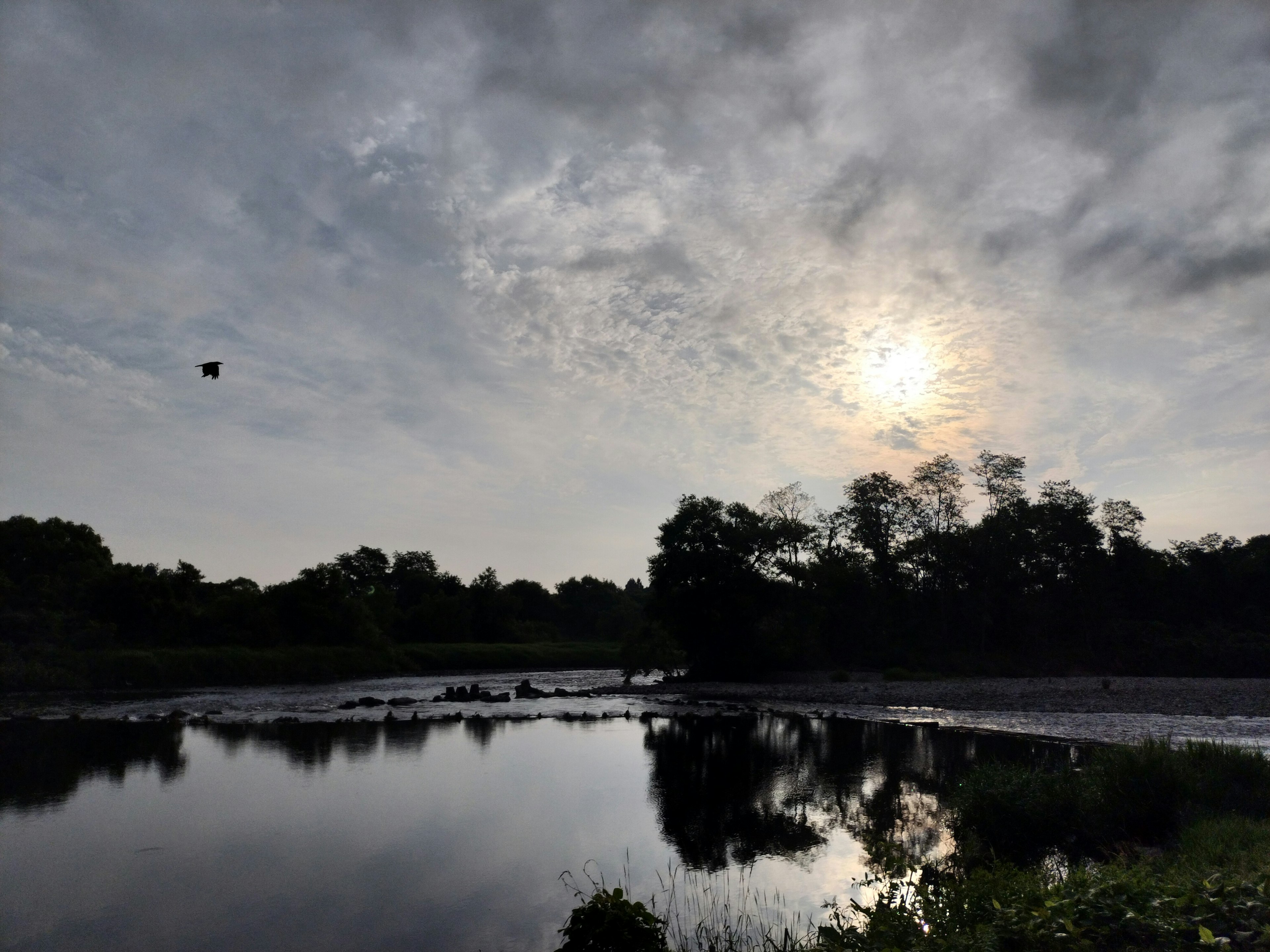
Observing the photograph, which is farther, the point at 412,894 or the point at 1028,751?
the point at 1028,751

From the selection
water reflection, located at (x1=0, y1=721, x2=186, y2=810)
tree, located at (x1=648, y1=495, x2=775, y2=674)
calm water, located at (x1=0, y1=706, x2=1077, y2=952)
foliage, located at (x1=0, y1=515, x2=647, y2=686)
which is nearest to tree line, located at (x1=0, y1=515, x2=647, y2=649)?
foliage, located at (x1=0, y1=515, x2=647, y2=686)

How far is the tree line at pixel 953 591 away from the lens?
6450cm

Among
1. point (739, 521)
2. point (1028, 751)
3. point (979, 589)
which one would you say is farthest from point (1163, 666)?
point (1028, 751)

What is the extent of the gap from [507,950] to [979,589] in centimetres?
7745

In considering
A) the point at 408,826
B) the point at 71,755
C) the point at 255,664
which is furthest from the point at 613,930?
the point at 255,664

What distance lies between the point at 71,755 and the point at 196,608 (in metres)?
A: 49.6

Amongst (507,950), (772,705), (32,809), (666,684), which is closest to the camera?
(507,950)

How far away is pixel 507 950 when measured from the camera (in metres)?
11.5

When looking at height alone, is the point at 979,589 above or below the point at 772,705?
above

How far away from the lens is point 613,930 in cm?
877

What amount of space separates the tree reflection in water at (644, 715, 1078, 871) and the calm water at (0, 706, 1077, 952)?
4.6 inches

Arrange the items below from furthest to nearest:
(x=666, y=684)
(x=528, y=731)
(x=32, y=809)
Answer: (x=666, y=684)
(x=528, y=731)
(x=32, y=809)

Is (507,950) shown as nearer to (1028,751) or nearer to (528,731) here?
(1028,751)

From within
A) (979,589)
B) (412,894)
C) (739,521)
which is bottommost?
(412,894)
